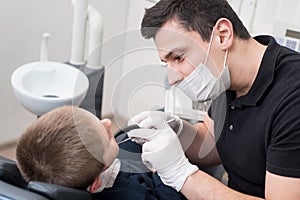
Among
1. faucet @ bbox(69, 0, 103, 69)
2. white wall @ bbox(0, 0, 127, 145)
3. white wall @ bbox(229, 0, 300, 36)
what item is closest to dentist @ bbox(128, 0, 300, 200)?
white wall @ bbox(229, 0, 300, 36)

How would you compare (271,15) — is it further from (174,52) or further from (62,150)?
(62,150)

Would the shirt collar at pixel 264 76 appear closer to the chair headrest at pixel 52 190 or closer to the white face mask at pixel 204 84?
the white face mask at pixel 204 84

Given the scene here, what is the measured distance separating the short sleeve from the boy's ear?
0.45 metres

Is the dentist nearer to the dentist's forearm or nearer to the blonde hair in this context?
the dentist's forearm

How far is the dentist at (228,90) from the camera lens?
3.58 ft

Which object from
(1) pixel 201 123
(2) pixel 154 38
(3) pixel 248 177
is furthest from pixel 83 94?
(3) pixel 248 177

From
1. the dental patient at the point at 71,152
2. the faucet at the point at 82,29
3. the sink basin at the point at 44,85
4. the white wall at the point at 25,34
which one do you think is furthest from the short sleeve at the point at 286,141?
the white wall at the point at 25,34

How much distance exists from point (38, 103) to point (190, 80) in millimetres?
816

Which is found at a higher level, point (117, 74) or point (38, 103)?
point (117, 74)

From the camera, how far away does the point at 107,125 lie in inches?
46.3

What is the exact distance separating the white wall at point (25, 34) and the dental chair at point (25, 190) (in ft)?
4.34

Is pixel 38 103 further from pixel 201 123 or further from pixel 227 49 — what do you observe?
pixel 227 49

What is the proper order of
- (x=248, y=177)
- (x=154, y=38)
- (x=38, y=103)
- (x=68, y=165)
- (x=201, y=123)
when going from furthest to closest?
(x=38, y=103)
(x=201, y=123)
(x=248, y=177)
(x=154, y=38)
(x=68, y=165)

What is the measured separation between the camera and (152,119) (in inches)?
46.8
